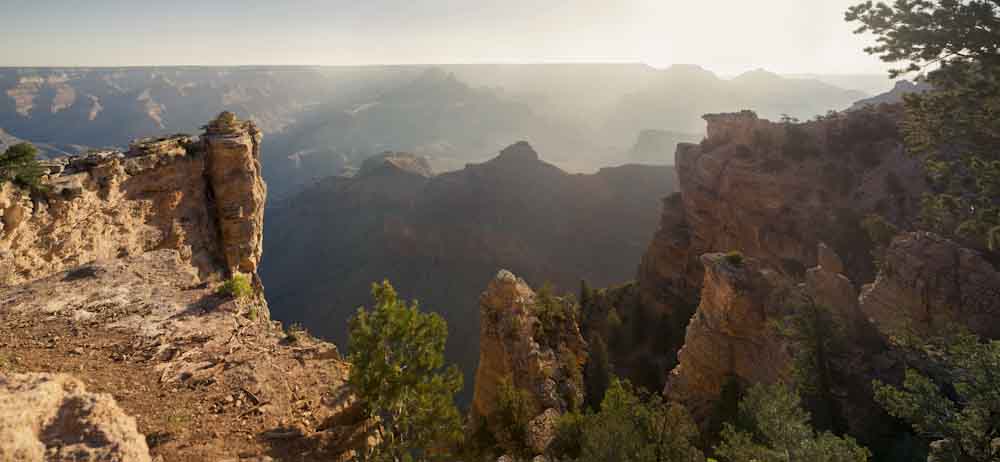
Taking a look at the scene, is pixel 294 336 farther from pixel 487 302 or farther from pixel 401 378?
pixel 487 302

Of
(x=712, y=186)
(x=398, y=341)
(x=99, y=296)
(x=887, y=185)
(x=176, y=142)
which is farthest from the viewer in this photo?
(x=712, y=186)

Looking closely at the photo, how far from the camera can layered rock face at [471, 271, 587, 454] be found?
77.6ft

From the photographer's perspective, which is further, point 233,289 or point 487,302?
point 487,302

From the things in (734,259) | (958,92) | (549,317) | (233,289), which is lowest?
(549,317)

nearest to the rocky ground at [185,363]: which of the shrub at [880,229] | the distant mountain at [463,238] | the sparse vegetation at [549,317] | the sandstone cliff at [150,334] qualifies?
the sandstone cliff at [150,334]

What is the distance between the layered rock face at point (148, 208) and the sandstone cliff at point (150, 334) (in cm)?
7

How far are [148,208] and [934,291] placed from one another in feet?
131

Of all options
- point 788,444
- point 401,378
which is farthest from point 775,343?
point 401,378

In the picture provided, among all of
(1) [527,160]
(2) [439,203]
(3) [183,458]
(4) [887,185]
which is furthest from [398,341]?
(1) [527,160]

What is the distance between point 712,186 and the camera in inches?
1973

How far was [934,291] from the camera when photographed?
20.3 meters

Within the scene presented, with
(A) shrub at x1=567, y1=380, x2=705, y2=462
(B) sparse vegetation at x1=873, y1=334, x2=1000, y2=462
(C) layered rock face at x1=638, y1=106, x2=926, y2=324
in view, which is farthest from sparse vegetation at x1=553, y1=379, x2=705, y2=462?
(C) layered rock face at x1=638, y1=106, x2=926, y2=324

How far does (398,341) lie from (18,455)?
656 cm

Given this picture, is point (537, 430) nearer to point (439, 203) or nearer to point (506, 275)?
point (506, 275)
